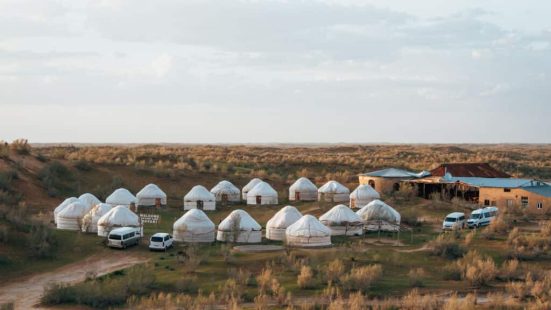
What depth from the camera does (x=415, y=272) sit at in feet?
88.9

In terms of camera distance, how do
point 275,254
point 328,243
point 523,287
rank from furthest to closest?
point 328,243 → point 275,254 → point 523,287

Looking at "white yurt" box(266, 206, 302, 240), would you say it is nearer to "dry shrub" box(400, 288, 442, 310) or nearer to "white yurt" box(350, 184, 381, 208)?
"white yurt" box(350, 184, 381, 208)

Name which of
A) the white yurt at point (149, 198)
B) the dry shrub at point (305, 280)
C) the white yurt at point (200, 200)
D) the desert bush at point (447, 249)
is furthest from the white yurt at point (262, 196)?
the dry shrub at point (305, 280)

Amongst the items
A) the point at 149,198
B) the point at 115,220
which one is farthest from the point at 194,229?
the point at 149,198

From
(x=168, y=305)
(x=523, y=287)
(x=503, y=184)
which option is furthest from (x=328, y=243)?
(x=503, y=184)

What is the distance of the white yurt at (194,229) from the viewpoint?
36.3 m

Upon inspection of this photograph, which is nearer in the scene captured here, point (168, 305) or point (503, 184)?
point (168, 305)

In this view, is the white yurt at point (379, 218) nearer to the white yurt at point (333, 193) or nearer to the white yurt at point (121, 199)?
the white yurt at point (333, 193)

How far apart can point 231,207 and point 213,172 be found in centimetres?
1427

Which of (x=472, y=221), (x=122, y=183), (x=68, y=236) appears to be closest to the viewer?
(x=68, y=236)

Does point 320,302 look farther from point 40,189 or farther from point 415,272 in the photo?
point 40,189

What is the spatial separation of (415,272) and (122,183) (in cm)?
3584

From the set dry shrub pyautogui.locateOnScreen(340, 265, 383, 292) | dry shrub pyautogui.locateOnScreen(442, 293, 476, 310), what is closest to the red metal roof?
dry shrub pyautogui.locateOnScreen(340, 265, 383, 292)

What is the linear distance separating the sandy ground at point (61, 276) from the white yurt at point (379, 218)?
1389 centimetres
